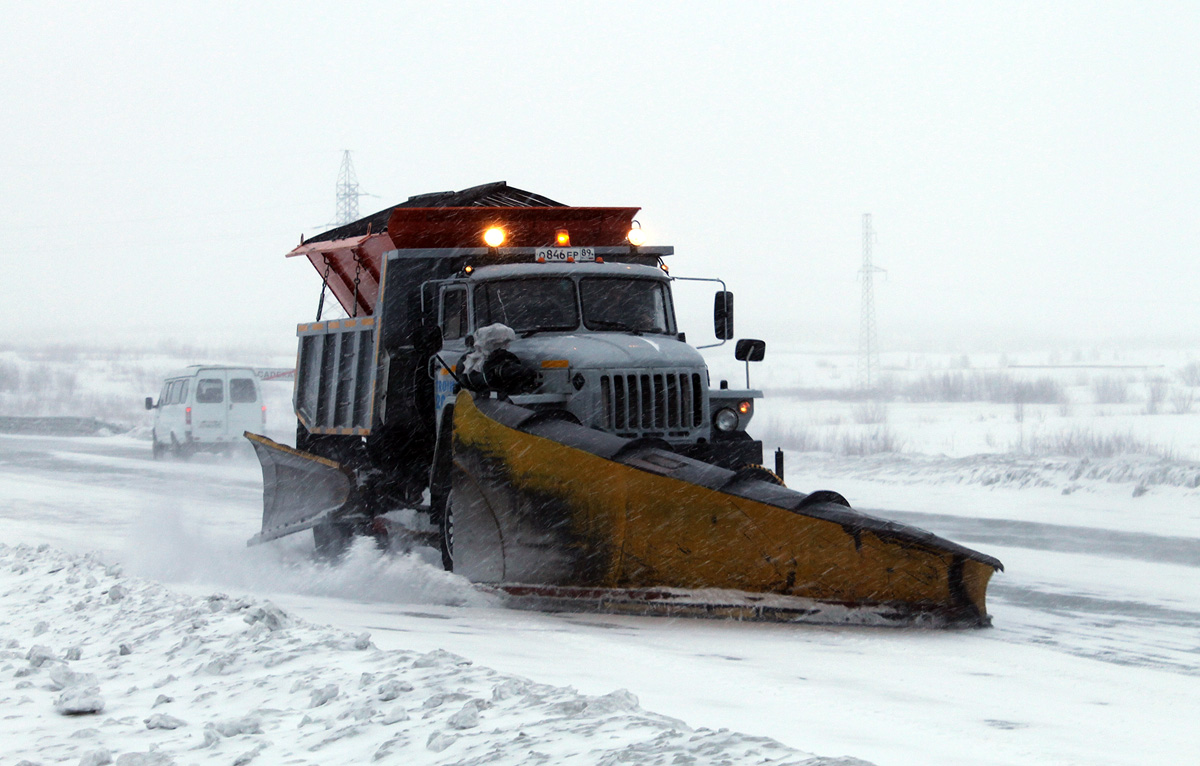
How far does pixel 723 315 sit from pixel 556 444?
358cm

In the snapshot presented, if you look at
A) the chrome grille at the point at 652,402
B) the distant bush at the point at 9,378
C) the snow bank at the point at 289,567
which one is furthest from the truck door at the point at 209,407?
the distant bush at the point at 9,378

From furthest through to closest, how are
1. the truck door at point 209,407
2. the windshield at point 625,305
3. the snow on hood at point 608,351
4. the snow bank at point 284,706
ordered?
the truck door at point 209,407
the windshield at point 625,305
the snow on hood at point 608,351
the snow bank at point 284,706

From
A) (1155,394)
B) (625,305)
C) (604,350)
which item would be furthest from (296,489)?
(1155,394)

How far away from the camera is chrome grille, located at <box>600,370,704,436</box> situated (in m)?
8.14

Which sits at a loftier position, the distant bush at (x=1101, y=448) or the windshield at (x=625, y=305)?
the windshield at (x=625, y=305)

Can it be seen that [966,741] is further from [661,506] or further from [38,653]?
[38,653]

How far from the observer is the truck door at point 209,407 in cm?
2475

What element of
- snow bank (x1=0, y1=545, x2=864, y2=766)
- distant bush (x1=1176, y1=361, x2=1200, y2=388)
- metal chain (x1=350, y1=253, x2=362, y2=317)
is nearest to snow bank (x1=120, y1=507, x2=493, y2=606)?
snow bank (x1=0, y1=545, x2=864, y2=766)

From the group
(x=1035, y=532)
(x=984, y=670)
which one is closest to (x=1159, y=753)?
(x=984, y=670)

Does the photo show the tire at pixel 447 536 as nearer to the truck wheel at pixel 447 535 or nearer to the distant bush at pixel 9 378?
the truck wheel at pixel 447 535

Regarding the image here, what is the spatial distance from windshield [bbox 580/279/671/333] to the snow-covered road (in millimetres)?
2304

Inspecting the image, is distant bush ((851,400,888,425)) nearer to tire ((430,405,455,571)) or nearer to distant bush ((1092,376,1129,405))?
distant bush ((1092,376,1129,405))

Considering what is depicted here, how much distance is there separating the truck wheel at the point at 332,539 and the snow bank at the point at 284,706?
12.5ft

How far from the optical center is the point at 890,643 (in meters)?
6.21
